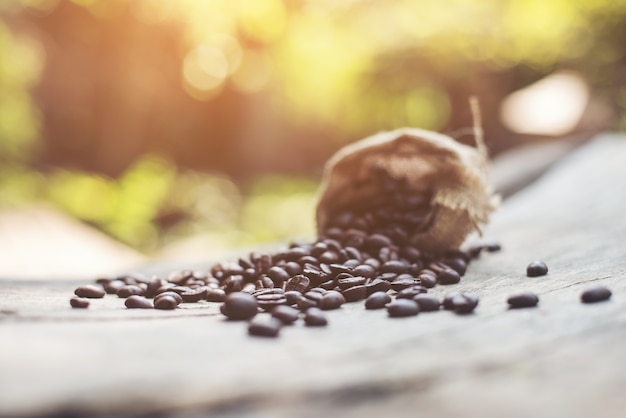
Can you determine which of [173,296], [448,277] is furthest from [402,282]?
[173,296]

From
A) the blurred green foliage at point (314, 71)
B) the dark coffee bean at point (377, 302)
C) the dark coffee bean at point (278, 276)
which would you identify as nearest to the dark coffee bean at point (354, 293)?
the dark coffee bean at point (377, 302)

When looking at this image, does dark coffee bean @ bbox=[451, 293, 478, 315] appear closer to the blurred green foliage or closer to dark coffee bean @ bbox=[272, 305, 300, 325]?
dark coffee bean @ bbox=[272, 305, 300, 325]

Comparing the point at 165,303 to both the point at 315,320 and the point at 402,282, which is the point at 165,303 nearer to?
the point at 315,320

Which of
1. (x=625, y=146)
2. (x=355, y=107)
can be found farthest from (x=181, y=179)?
(x=625, y=146)

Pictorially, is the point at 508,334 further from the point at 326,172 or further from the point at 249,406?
the point at 326,172

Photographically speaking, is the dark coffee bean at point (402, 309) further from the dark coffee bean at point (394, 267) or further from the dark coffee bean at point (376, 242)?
the dark coffee bean at point (376, 242)

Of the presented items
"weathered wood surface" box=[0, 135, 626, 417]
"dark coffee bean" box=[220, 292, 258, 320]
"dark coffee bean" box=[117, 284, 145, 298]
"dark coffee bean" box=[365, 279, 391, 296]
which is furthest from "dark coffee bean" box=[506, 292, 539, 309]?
"dark coffee bean" box=[117, 284, 145, 298]
